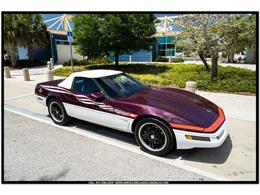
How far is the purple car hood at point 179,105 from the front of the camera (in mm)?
3275

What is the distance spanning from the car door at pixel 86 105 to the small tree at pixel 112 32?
9073 millimetres

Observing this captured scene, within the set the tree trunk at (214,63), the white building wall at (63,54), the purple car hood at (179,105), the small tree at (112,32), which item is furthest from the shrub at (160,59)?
the purple car hood at (179,105)

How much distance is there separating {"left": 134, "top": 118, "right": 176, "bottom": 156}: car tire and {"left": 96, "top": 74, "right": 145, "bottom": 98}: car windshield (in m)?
0.80

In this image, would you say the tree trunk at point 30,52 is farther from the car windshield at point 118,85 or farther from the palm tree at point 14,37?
the car windshield at point 118,85

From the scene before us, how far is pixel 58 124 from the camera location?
477 centimetres

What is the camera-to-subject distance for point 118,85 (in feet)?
14.0

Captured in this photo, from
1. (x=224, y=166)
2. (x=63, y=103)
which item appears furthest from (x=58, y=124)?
(x=224, y=166)

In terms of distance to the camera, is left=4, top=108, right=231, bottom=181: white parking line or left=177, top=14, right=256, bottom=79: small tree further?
left=177, top=14, right=256, bottom=79: small tree

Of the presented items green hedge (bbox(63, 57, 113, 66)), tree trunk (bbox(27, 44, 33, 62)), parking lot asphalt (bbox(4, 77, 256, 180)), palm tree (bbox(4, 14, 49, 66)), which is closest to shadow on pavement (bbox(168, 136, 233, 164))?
parking lot asphalt (bbox(4, 77, 256, 180))

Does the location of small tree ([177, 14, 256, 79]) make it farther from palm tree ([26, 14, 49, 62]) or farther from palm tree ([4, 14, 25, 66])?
palm tree ([26, 14, 49, 62])

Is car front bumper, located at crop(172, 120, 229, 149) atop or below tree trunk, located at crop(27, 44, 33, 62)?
below

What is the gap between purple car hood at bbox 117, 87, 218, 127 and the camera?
129 inches

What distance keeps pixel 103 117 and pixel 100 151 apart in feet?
2.00

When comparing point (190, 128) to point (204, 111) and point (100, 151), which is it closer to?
point (204, 111)
